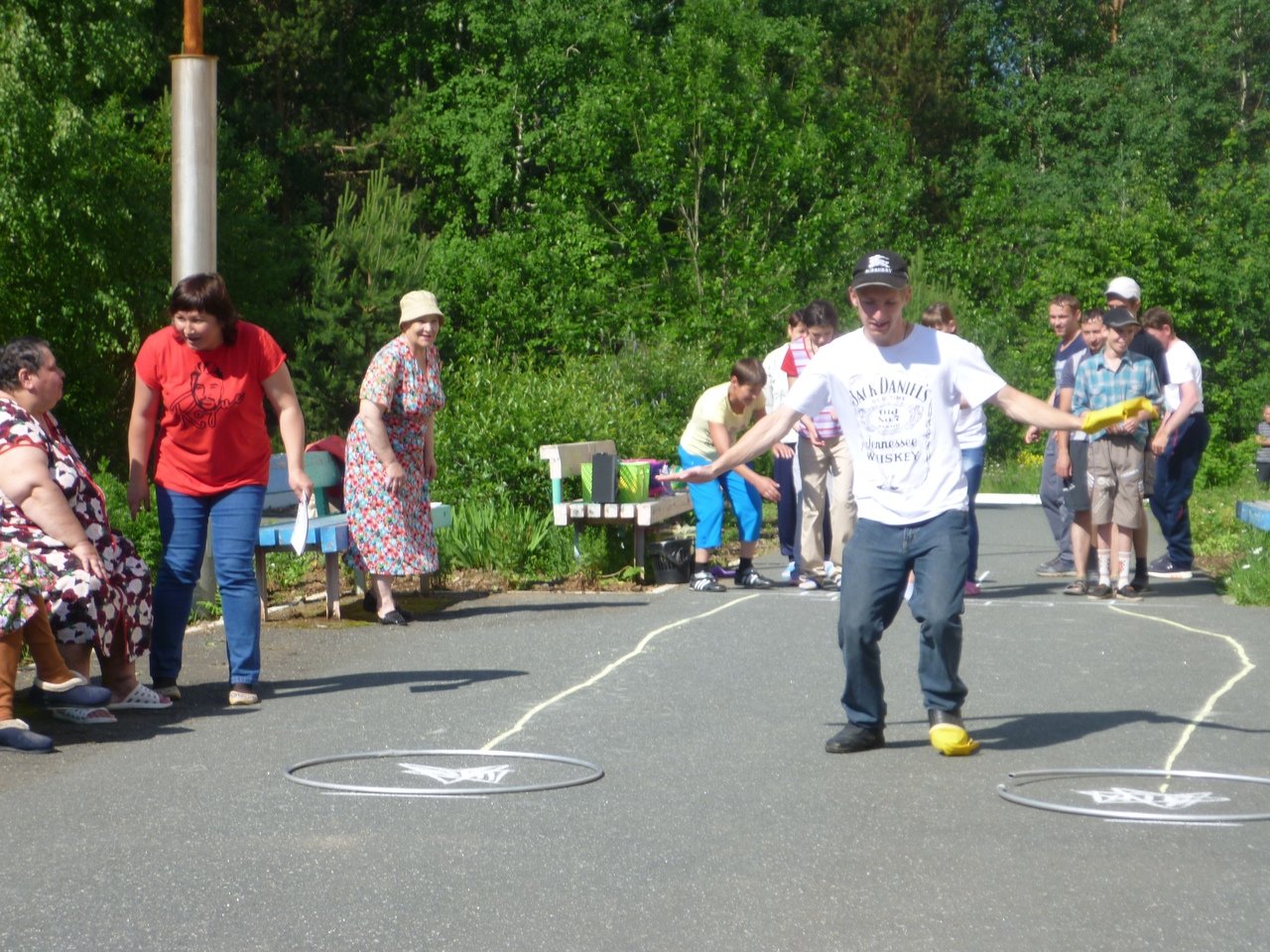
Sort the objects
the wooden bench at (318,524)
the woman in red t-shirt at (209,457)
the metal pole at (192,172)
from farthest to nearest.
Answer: the metal pole at (192,172)
the wooden bench at (318,524)
the woman in red t-shirt at (209,457)

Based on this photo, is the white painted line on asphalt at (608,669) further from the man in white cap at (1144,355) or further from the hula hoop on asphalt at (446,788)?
the man in white cap at (1144,355)

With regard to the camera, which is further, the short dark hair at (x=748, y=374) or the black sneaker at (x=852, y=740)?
the short dark hair at (x=748, y=374)

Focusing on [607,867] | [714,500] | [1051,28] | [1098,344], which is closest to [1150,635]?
[1098,344]

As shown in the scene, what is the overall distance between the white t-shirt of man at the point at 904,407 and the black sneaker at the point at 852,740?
78 cm

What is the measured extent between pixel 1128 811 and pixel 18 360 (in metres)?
4.72

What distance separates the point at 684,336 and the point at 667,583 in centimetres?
1869

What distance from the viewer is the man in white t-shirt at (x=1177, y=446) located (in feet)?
41.2

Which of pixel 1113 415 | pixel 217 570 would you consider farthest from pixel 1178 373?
pixel 217 570

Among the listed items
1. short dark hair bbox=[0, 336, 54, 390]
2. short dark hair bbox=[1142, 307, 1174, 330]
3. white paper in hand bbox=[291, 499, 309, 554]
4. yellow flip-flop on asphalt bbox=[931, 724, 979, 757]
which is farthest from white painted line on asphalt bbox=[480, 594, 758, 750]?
short dark hair bbox=[1142, 307, 1174, 330]

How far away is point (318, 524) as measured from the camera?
36.8ft

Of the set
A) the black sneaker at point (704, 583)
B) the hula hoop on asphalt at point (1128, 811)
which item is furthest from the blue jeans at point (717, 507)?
the hula hoop on asphalt at point (1128, 811)

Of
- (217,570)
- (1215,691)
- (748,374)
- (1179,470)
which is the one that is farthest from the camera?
(1179,470)

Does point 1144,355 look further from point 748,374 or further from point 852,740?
point 852,740

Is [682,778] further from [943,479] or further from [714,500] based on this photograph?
[714,500]
